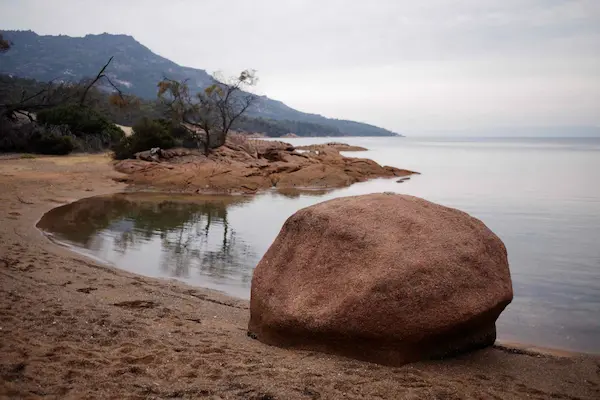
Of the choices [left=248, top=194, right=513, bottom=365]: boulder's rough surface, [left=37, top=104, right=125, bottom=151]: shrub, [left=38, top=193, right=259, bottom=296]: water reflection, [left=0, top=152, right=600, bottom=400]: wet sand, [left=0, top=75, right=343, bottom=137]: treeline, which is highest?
[left=0, top=75, right=343, bottom=137]: treeline

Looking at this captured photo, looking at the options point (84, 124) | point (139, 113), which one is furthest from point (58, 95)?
point (139, 113)

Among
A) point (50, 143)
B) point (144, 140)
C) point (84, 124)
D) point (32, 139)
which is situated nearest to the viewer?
point (32, 139)

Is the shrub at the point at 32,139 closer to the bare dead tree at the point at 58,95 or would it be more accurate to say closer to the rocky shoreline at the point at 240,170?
the rocky shoreline at the point at 240,170

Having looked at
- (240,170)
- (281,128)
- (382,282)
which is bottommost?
(240,170)

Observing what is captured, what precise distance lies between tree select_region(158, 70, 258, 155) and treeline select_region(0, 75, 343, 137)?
1783 millimetres

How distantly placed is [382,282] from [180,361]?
6.04 feet

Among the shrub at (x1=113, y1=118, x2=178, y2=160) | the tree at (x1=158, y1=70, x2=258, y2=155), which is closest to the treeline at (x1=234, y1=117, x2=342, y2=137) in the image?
the tree at (x1=158, y1=70, x2=258, y2=155)

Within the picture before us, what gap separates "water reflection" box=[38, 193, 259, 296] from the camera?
365 inches

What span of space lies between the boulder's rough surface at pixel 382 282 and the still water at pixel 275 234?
7.00 feet

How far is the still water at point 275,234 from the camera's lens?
7.53m

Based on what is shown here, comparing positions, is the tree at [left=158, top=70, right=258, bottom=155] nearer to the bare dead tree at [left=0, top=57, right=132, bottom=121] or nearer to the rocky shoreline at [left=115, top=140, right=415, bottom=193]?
the rocky shoreline at [left=115, top=140, right=415, bottom=193]

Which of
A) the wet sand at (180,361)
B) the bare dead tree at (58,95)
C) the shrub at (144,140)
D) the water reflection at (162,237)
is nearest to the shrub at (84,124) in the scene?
the shrub at (144,140)

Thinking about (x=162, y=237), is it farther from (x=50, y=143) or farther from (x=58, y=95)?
(x=50, y=143)

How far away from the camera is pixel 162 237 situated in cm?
1234
